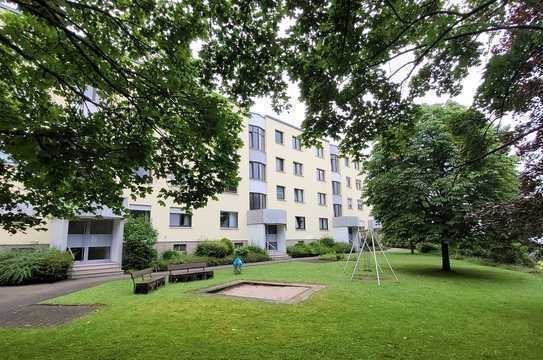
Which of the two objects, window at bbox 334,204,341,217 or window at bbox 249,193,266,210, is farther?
window at bbox 334,204,341,217

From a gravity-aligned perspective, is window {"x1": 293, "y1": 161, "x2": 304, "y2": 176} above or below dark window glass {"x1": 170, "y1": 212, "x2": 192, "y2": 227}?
above

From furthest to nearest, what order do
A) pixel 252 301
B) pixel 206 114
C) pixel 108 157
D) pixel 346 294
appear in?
pixel 346 294 → pixel 252 301 → pixel 206 114 → pixel 108 157

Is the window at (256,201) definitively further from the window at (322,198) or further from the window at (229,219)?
the window at (322,198)

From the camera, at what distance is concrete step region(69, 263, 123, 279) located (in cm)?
1677

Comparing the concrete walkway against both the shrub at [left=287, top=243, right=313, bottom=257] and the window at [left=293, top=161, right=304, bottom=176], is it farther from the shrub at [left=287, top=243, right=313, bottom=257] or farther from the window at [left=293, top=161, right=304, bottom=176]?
the window at [left=293, top=161, right=304, bottom=176]

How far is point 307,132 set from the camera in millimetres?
7305

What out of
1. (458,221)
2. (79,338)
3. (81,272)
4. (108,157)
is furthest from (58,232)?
(458,221)

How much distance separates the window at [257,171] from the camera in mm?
30672

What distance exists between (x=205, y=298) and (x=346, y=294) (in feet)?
16.4

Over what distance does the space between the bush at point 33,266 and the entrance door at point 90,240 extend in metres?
2.45

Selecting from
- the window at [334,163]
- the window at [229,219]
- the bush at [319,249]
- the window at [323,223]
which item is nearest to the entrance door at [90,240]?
the window at [229,219]

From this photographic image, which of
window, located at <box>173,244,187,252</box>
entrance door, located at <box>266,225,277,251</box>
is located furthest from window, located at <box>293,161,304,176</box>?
window, located at <box>173,244,187,252</box>

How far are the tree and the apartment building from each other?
161 inches

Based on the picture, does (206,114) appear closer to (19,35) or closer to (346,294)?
(19,35)
